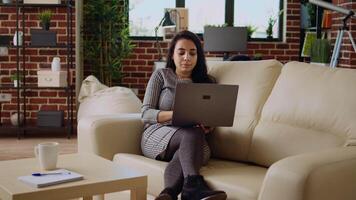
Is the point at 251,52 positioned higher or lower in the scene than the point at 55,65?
higher

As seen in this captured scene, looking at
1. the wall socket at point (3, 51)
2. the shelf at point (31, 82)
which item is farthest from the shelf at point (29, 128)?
the wall socket at point (3, 51)

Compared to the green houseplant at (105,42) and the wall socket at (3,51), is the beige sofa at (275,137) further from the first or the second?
the wall socket at (3,51)

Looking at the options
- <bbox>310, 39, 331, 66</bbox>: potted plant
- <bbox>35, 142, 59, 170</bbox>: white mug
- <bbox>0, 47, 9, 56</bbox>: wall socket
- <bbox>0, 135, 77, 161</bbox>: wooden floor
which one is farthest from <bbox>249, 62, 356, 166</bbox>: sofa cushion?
<bbox>0, 47, 9, 56</bbox>: wall socket

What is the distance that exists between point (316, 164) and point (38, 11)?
4275 mm

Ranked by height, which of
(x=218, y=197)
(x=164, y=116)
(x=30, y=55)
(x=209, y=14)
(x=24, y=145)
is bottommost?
(x=24, y=145)

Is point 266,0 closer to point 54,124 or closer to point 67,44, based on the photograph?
point 67,44

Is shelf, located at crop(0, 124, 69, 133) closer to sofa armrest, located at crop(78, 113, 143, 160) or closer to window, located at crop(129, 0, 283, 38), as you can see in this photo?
window, located at crop(129, 0, 283, 38)

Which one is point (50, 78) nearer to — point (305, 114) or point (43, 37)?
point (43, 37)

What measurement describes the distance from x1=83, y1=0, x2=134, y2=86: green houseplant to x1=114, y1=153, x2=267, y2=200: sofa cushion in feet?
9.95

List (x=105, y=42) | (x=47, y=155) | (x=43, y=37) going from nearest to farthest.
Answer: (x=47, y=155), (x=43, y=37), (x=105, y=42)

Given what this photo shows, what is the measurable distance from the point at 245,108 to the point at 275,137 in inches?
11.2

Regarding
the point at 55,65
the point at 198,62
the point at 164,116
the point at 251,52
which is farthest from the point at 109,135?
the point at 251,52

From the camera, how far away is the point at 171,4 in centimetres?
618

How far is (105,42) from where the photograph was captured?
5.75 m
